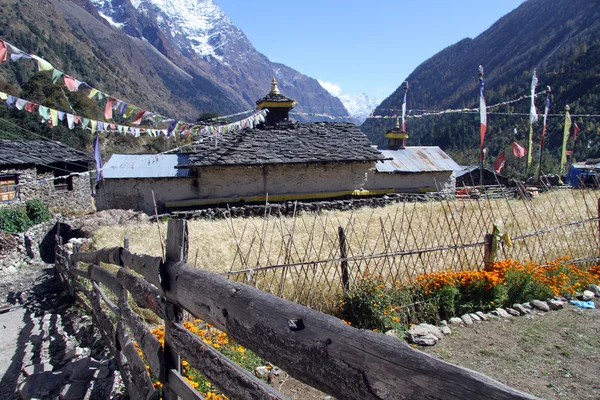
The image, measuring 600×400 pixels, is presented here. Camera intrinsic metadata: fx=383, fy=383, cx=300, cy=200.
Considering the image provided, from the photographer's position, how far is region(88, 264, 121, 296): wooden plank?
3815 mm

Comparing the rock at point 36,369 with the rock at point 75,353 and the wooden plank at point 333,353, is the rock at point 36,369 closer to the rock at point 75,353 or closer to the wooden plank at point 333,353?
the rock at point 75,353

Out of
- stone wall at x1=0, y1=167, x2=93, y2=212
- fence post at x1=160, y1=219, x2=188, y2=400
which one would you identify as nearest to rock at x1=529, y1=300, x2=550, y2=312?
fence post at x1=160, y1=219, x2=188, y2=400

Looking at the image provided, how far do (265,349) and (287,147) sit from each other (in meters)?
14.5

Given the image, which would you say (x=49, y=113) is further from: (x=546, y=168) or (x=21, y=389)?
(x=546, y=168)

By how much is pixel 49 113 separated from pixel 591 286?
479 inches

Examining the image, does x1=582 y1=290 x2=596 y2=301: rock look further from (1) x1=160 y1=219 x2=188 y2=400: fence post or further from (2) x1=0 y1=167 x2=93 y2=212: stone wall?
(2) x1=0 y1=167 x2=93 y2=212: stone wall

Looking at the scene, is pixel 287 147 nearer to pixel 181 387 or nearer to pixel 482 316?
pixel 482 316

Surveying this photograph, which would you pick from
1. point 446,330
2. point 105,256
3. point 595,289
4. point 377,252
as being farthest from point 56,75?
point 595,289

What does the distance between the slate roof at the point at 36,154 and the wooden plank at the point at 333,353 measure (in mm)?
22261

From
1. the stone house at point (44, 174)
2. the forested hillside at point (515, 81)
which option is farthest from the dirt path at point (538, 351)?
the stone house at point (44, 174)

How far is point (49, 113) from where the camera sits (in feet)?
29.8

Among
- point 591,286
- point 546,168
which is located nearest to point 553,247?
point 591,286

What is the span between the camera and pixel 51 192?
2280 cm

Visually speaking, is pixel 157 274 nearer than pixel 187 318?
Yes
